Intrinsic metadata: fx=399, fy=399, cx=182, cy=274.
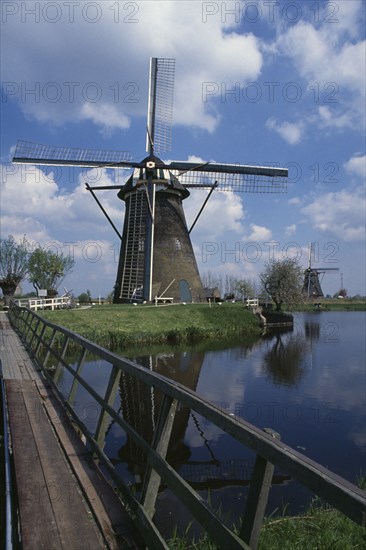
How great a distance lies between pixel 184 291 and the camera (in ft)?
102

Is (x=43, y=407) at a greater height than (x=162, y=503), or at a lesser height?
greater

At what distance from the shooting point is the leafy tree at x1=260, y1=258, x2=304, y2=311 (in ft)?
152

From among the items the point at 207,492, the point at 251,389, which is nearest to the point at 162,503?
the point at 207,492

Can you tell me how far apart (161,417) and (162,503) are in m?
3.41

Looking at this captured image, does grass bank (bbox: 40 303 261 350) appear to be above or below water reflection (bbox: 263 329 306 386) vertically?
above

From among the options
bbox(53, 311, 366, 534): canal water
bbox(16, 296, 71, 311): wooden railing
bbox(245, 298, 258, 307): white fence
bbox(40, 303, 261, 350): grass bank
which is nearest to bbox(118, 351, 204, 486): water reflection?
bbox(53, 311, 366, 534): canal water

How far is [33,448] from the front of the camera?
4.14 meters

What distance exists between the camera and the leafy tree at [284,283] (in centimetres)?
4625

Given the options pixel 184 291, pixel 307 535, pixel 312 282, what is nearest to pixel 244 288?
pixel 312 282

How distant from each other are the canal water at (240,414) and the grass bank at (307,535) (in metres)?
0.79

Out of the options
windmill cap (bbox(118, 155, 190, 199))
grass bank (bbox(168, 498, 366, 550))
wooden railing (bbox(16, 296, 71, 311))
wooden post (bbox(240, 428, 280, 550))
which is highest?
windmill cap (bbox(118, 155, 190, 199))

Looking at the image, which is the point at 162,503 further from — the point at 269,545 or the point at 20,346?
the point at 20,346

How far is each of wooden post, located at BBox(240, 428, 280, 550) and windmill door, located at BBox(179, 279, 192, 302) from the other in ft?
93.4

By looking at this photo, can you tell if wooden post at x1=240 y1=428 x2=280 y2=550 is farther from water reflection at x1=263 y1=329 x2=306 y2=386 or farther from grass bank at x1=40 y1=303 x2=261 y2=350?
grass bank at x1=40 y1=303 x2=261 y2=350
